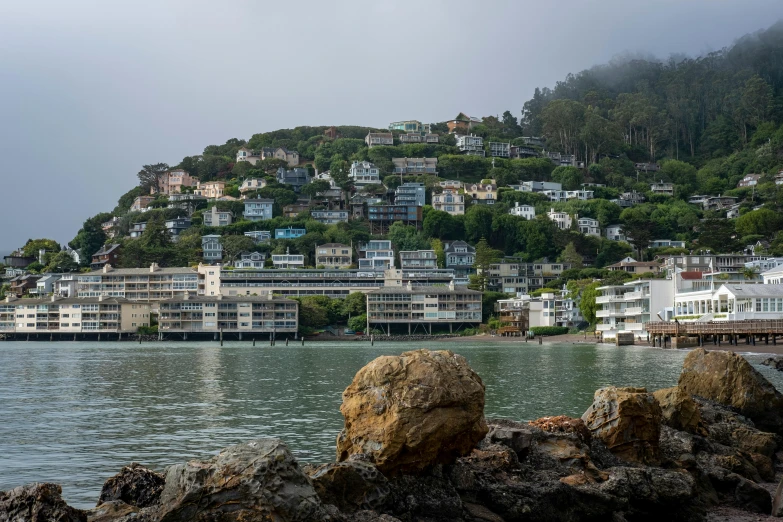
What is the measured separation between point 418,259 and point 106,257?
52690 mm

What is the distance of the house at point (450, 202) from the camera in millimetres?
166125

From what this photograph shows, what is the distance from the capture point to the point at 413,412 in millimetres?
12336

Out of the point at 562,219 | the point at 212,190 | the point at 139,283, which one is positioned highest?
the point at 212,190

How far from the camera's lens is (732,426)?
63.1 ft

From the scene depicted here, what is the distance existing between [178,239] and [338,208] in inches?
1207

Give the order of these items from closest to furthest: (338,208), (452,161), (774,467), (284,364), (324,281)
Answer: (774,467), (284,364), (324,281), (338,208), (452,161)

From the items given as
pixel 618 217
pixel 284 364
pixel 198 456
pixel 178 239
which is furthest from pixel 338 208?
pixel 198 456

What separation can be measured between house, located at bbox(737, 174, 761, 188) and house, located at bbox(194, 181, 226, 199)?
10383 cm

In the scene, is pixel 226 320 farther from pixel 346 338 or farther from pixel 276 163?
pixel 276 163

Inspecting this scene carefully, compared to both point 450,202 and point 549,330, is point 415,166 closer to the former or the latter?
point 450,202

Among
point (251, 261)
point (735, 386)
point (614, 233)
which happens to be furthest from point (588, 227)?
point (735, 386)

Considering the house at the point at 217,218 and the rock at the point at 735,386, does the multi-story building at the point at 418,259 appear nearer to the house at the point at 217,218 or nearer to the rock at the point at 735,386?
the house at the point at 217,218

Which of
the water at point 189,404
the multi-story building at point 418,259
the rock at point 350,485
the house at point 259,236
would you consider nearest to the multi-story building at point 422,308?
the multi-story building at point 418,259

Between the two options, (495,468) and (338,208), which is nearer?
(495,468)
